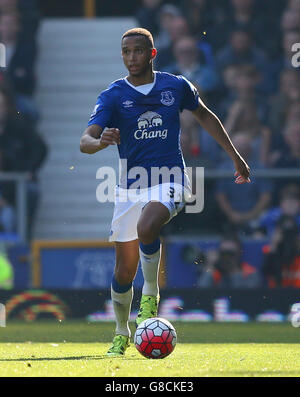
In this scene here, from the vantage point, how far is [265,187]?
12.3 metres

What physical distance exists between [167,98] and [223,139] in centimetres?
57

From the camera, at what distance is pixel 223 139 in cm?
781

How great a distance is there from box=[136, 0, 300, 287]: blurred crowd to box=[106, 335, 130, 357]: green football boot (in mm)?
4630

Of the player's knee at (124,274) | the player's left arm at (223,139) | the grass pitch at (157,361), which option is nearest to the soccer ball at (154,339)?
the grass pitch at (157,361)

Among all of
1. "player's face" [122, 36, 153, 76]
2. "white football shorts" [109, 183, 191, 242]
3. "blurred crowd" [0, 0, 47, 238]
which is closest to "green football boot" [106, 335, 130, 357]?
"white football shorts" [109, 183, 191, 242]

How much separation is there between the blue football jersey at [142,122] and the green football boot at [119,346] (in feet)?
3.39

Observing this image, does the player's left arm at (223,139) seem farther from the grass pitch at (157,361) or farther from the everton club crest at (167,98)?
the grass pitch at (157,361)

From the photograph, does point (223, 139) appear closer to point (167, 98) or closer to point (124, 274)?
point (167, 98)

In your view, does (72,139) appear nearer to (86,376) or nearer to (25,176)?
(25,176)

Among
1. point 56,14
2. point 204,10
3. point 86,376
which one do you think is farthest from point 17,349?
point 56,14

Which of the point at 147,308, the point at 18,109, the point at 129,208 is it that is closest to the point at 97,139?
the point at 129,208

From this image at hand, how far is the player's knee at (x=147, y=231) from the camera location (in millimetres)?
7008

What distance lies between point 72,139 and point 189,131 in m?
2.73

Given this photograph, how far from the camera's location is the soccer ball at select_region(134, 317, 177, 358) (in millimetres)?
6770
